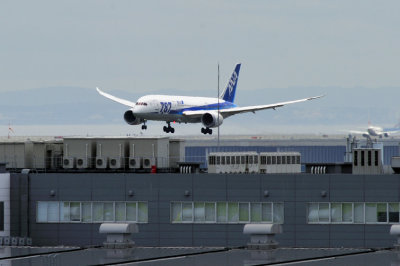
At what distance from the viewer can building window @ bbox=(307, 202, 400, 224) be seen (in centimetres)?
6378

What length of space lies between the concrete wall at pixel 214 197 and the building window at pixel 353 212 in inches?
10.2

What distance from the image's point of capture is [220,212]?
6550 cm

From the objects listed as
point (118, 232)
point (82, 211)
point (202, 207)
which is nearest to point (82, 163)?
point (82, 211)

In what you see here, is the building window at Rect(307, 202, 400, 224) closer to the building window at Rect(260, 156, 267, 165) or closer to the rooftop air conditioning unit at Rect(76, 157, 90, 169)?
the building window at Rect(260, 156, 267, 165)

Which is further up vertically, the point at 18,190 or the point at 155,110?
the point at 155,110

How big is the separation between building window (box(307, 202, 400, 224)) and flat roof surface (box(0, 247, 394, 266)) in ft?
34.6

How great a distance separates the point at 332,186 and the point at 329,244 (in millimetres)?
2961

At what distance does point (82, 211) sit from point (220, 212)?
759cm

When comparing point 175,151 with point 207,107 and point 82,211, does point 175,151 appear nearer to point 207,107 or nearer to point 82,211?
point 82,211

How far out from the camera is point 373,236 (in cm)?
6375

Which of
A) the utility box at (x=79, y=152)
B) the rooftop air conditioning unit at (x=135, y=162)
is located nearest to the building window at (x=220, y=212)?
the rooftop air conditioning unit at (x=135, y=162)

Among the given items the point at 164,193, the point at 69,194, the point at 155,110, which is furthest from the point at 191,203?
the point at 155,110

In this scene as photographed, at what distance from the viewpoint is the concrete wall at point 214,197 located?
63.7 metres

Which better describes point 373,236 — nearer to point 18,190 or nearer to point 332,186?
point 332,186
